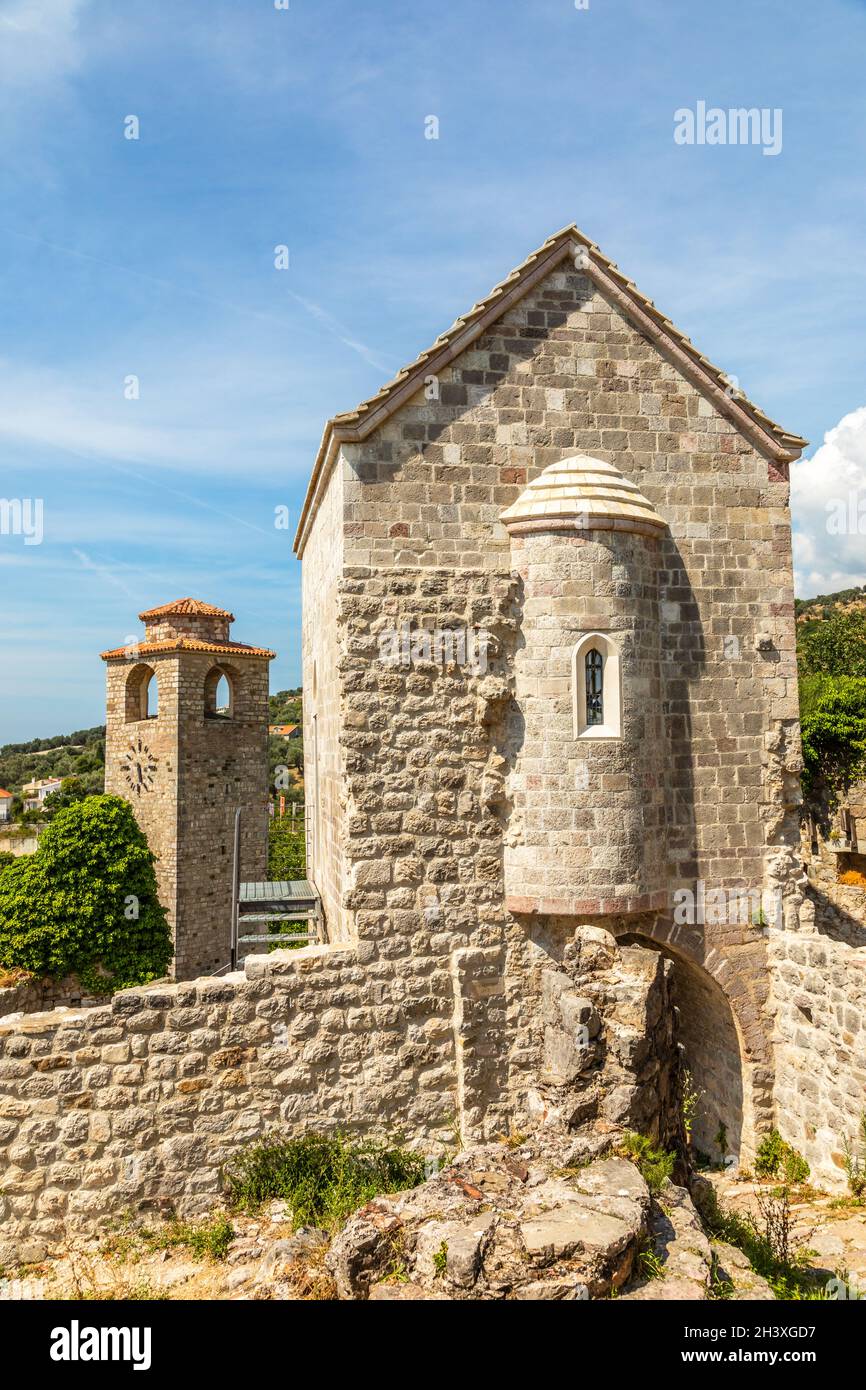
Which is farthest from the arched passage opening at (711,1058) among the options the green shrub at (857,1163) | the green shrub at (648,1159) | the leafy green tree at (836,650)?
the leafy green tree at (836,650)

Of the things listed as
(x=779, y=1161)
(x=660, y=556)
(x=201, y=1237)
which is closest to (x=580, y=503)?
(x=660, y=556)

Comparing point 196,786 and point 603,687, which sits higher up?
point 603,687

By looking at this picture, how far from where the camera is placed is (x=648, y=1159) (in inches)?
270

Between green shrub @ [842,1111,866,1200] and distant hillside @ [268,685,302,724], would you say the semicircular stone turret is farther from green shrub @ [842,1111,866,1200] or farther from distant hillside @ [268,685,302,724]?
distant hillside @ [268,685,302,724]

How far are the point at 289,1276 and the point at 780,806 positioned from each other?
6702mm

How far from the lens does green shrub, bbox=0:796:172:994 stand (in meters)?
26.9

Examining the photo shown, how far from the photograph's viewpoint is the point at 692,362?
9.96m

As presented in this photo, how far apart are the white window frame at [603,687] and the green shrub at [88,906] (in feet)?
73.8

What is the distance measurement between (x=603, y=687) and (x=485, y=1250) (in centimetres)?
519

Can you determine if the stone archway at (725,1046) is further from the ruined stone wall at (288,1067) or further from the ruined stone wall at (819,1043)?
the ruined stone wall at (288,1067)

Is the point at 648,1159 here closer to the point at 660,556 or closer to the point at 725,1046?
the point at 725,1046

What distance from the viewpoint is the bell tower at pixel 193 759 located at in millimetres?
29547

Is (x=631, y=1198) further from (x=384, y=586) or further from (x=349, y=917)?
(x=384, y=586)

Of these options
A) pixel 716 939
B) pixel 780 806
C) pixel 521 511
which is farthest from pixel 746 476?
pixel 716 939
